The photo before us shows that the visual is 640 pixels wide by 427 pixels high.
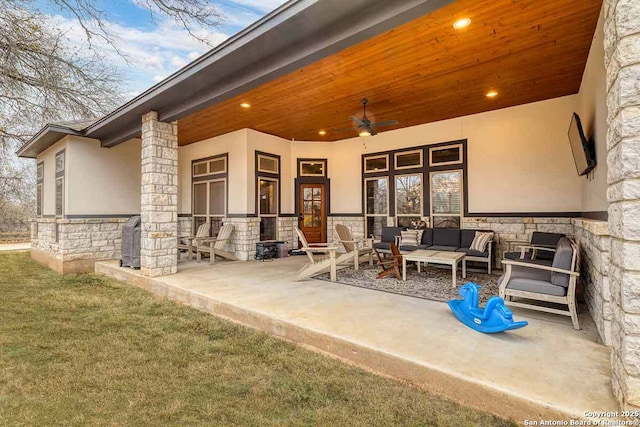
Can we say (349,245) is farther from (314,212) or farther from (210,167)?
(210,167)

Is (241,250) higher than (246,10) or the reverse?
the reverse

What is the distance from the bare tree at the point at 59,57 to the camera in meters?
3.62

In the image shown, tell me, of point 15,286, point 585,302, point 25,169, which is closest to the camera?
point 585,302

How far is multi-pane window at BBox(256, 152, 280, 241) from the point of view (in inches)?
314

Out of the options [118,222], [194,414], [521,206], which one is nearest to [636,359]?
[194,414]

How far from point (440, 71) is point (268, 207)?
5.22 metres

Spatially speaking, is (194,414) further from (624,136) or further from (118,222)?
(118,222)

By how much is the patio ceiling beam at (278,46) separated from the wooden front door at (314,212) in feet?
14.3

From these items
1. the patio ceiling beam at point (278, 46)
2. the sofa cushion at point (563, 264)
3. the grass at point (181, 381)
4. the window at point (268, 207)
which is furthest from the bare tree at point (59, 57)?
the sofa cushion at point (563, 264)

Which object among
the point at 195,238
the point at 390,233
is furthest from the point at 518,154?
the point at 195,238

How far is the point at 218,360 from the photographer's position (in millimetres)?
2752

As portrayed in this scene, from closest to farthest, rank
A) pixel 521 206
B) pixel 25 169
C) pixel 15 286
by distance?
pixel 15 286 < pixel 521 206 < pixel 25 169

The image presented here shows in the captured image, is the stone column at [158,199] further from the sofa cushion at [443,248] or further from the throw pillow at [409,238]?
the sofa cushion at [443,248]

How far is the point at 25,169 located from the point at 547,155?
1592 centimetres
